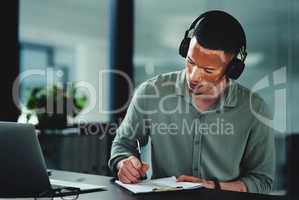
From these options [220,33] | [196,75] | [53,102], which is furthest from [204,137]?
[53,102]

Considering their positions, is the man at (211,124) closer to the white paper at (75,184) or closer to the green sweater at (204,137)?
the green sweater at (204,137)

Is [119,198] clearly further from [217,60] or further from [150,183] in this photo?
[217,60]

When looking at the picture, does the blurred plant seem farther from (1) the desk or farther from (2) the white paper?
(1) the desk

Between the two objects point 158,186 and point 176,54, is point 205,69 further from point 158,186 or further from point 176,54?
point 158,186

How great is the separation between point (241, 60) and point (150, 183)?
0.89 meters

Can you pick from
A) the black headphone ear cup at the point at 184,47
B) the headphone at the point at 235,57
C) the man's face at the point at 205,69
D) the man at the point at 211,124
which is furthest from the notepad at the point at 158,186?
the black headphone ear cup at the point at 184,47

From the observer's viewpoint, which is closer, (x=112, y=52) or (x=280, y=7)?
(x=280, y=7)

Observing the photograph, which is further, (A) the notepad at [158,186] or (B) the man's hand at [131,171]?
(B) the man's hand at [131,171]

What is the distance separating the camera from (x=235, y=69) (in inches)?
89.5

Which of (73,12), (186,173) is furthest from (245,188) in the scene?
(73,12)

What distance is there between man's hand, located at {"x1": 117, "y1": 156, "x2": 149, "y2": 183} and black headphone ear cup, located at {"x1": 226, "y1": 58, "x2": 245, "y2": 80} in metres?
0.70

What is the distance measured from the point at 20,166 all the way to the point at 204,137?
3.55ft

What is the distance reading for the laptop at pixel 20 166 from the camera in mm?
1514

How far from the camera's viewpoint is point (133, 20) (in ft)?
11.5
